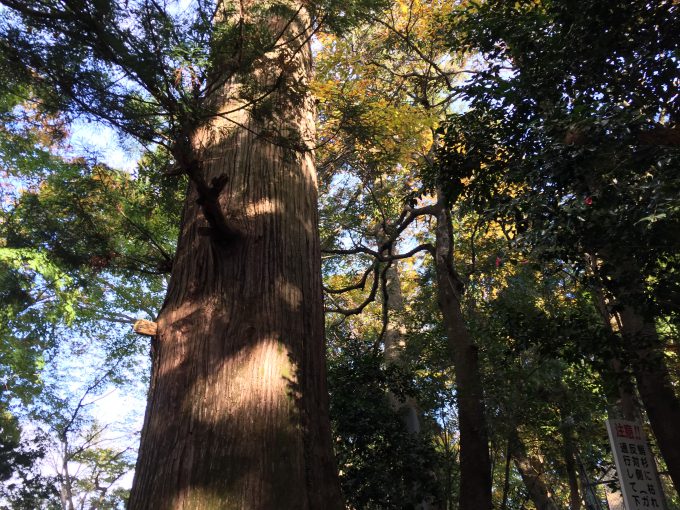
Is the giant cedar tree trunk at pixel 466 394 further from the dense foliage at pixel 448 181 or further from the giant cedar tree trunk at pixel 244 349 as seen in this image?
the giant cedar tree trunk at pixel 244 349

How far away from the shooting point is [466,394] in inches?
232

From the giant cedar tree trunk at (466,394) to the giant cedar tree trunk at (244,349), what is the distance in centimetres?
359

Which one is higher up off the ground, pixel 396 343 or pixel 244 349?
pixel 396 343

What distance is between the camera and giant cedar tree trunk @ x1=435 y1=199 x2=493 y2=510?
→ 5.36 m

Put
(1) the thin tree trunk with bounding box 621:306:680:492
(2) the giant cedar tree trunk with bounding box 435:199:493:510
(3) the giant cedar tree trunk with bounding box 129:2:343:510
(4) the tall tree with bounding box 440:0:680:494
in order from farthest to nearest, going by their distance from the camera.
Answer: (2) the giant cedar tree trunk with bounding box 435:199:493:510, (1) the thin tree trunk with bounding box 621:306:680:492, (4) the tall tree with bounding box 440:0:680:494, (3) the giant cedar tree trunk with bounding box 129:2:343:510

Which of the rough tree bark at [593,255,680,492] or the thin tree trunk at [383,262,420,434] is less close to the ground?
the thin tree trunk at [383,262,420,434]

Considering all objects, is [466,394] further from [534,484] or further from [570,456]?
[534,484]

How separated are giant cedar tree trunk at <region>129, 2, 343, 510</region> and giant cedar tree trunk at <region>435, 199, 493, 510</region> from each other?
3.59 meters

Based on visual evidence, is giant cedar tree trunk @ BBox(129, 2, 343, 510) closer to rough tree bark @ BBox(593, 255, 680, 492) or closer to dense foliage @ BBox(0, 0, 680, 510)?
dense foliage @ BBox(0, 0, 680, 510)

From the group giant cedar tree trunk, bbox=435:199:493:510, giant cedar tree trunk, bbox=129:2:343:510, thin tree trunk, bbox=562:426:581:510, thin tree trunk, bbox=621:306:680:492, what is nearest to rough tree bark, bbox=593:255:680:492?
thin tree trunk, bbox=621:306:680:492

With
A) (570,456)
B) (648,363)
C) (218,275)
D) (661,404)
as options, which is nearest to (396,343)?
(570,456)

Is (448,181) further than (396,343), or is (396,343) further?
(396,343)

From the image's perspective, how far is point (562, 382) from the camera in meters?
8.16

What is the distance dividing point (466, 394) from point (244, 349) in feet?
13.8
